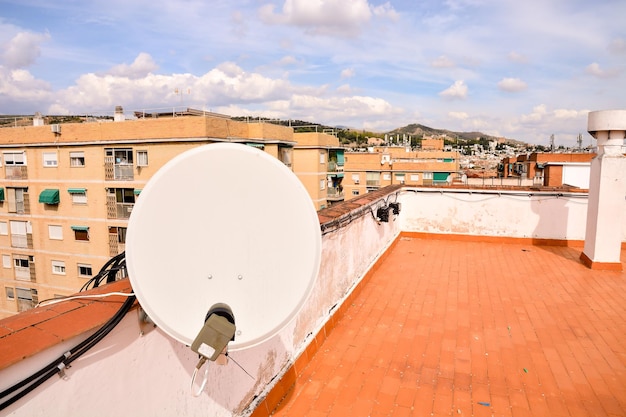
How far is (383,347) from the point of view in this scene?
13.8 ft

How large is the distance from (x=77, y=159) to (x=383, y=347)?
26697 millimetres

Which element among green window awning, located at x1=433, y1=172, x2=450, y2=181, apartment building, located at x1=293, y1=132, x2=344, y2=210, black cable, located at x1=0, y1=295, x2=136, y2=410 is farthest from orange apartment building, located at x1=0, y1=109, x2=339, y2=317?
green window awning, located at x1=433, y1=172, x2=450, y2=181

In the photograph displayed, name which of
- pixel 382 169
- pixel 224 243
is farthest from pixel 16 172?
pixel 382 169

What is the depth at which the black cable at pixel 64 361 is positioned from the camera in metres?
1.33

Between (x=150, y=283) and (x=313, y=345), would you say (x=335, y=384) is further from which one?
(x=150, y=283)

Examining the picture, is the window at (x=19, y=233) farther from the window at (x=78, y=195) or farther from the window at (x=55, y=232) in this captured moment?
the window at (x=78, y=195)

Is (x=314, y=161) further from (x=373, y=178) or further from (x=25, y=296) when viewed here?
(x=25, y=296)

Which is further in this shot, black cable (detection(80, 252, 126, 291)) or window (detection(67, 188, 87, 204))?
window (detection(67, 188, 87, 204))

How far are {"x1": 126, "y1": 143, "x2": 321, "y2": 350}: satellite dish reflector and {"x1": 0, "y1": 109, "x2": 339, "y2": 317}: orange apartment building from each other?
880 inches

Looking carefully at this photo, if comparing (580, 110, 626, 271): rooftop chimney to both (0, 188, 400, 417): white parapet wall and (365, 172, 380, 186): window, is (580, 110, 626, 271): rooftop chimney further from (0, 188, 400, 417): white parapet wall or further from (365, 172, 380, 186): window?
(365, 172, 380, 186): window

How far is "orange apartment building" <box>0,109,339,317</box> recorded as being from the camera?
23.8m

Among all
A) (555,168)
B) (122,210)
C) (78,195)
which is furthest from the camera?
(555,168)

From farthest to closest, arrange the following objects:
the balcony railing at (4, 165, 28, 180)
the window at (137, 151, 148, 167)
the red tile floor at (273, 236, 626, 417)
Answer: the balcony railing at (4, 165, 28, 180)
the window at (137, 151, 148, 167)
the red tile floor at (273, 236, 626, 417)

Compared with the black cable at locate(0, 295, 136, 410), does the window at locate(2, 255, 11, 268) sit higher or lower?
lower
